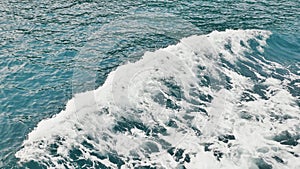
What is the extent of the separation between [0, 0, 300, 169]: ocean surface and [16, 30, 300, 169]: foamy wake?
7 cm

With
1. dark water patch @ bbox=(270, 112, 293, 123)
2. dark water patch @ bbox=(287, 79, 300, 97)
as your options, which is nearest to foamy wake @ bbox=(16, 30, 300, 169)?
dark water patch @ bbox=(270, 112, 293, 123)

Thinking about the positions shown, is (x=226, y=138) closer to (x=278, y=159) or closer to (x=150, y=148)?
(x=278, y=159)

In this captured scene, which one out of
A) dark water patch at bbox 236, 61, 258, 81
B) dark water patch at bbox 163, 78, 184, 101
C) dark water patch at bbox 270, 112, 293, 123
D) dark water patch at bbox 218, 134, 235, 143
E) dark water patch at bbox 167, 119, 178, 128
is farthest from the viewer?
dark water patch at bbox 236, 61, 258, 81

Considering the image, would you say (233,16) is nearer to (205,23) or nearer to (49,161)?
(205,23)

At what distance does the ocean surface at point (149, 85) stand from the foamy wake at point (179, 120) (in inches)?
2.7

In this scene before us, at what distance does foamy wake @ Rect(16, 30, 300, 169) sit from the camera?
17.0 meters

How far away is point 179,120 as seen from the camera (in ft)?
64.8

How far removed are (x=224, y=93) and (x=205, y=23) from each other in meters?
11.3

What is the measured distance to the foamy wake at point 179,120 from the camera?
17.0 m

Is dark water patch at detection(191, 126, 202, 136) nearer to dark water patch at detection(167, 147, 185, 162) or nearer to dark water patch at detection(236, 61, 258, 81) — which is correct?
dark water patch at detection(167, 147, 185, 162)

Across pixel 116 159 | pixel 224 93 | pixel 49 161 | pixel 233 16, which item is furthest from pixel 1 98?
pixel 233 16

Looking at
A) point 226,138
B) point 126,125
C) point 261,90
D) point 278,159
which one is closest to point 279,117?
point 261,90

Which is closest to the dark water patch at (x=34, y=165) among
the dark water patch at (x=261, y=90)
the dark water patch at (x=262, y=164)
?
the dark water patch at (x=262, y=164)

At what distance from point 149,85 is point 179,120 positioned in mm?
3577
